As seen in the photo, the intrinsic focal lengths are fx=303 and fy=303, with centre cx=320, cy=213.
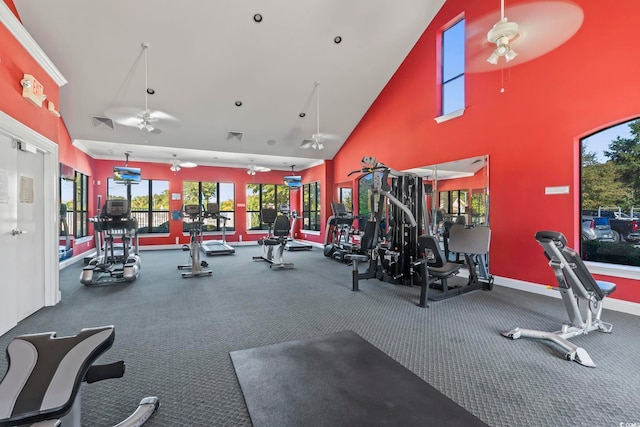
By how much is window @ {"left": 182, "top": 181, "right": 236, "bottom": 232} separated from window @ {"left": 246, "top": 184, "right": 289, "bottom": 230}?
2.12ft

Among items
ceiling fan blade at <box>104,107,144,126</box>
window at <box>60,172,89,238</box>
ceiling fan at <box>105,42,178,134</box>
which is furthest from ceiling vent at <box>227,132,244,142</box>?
window at <box>60,172,89,238</box>

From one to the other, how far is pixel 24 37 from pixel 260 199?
8868 millimetres

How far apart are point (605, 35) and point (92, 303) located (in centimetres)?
749

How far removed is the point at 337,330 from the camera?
3189mm

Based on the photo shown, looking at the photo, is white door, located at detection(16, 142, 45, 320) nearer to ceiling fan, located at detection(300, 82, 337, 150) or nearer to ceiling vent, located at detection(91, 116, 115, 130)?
ceiling vent, located at detection(91, 116, 115, 130)

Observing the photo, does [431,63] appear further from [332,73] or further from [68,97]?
[68,97]

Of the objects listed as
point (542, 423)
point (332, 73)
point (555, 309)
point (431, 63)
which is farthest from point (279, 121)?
point (542, 423)

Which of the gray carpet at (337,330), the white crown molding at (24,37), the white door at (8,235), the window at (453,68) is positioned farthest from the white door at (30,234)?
the window at (453,68)

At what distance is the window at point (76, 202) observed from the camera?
699cm

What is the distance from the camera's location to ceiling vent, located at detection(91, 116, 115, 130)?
262 inches

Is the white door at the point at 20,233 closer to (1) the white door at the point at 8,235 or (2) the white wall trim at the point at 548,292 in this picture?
(1) the white door at the point at 8,235

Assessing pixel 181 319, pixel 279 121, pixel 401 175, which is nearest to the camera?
pixel 181 319

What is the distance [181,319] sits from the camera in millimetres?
3498

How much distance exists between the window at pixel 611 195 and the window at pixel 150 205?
1095cm
